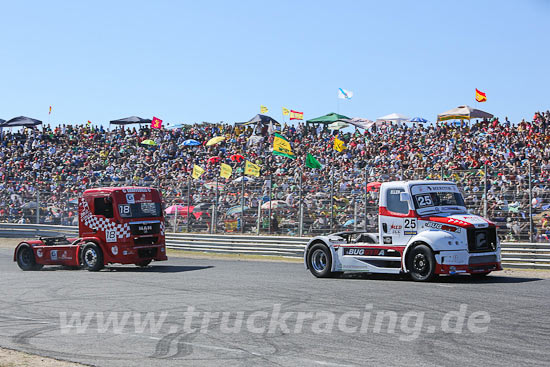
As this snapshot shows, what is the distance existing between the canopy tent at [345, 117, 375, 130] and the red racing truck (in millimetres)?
20551

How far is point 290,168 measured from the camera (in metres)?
33.5

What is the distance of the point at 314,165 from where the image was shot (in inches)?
1131

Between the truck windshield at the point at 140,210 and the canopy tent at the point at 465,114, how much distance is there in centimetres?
1911

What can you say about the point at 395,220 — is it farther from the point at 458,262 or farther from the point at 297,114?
the point at 297,114

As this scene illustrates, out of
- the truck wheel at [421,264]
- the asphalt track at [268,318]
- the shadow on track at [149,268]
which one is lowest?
the asphalt track at [268,318]

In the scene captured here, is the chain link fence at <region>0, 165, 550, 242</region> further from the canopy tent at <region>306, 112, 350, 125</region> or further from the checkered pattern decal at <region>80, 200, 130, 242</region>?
the canopy tent at <region>306, 112, 350, 125</region>

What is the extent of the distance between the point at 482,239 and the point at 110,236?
9.45 m

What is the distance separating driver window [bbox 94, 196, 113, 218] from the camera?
19.0m

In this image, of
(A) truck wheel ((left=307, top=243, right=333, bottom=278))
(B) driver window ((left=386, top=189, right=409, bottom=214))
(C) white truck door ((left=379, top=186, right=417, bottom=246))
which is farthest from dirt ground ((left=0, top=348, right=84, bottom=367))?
(B) driver window ((left=386, top=189, right=409, bottom=214))

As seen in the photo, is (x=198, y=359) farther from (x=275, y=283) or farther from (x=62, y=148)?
(x=62, y=148)

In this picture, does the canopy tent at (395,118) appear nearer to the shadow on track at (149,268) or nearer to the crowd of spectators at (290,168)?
the crowd of spectators at (290,168)

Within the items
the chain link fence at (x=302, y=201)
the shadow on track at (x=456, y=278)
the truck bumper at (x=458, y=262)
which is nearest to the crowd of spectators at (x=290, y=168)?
the chain link fence at (x=302, y=201)

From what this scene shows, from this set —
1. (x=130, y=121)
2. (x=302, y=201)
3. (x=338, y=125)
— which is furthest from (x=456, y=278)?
(x=130, y=121)

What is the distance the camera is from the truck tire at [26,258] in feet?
64.8
